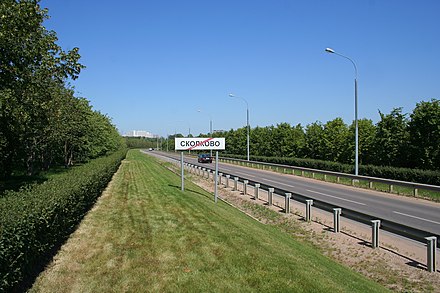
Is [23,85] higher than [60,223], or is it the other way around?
[23,85]

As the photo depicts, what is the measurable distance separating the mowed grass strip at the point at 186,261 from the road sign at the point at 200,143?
677 centimetres

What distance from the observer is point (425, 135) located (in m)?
26.3

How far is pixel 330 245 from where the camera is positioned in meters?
10.6

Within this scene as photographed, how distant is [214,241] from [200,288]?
2.85m

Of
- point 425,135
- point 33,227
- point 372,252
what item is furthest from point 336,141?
point 33,227

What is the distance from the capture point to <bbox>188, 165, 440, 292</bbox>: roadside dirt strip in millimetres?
7777

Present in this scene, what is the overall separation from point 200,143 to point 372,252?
1104cm

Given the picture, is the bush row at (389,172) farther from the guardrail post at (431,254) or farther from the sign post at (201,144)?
the guardrail post at (431,254)

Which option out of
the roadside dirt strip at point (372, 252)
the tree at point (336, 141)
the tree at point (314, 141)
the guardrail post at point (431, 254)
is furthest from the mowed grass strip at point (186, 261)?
the tree at point (314, 141)

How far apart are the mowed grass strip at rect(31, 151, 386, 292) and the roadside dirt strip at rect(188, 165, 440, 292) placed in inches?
25.1

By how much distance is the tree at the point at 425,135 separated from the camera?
2556 cm

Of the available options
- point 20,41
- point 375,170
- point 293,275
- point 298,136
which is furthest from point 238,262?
point 298,136

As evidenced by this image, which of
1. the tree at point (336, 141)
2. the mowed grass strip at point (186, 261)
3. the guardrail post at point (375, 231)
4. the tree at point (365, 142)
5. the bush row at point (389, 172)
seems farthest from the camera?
the tree at point (336, 141)

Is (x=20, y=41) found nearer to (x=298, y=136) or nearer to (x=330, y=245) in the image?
(x=330, y=245)
